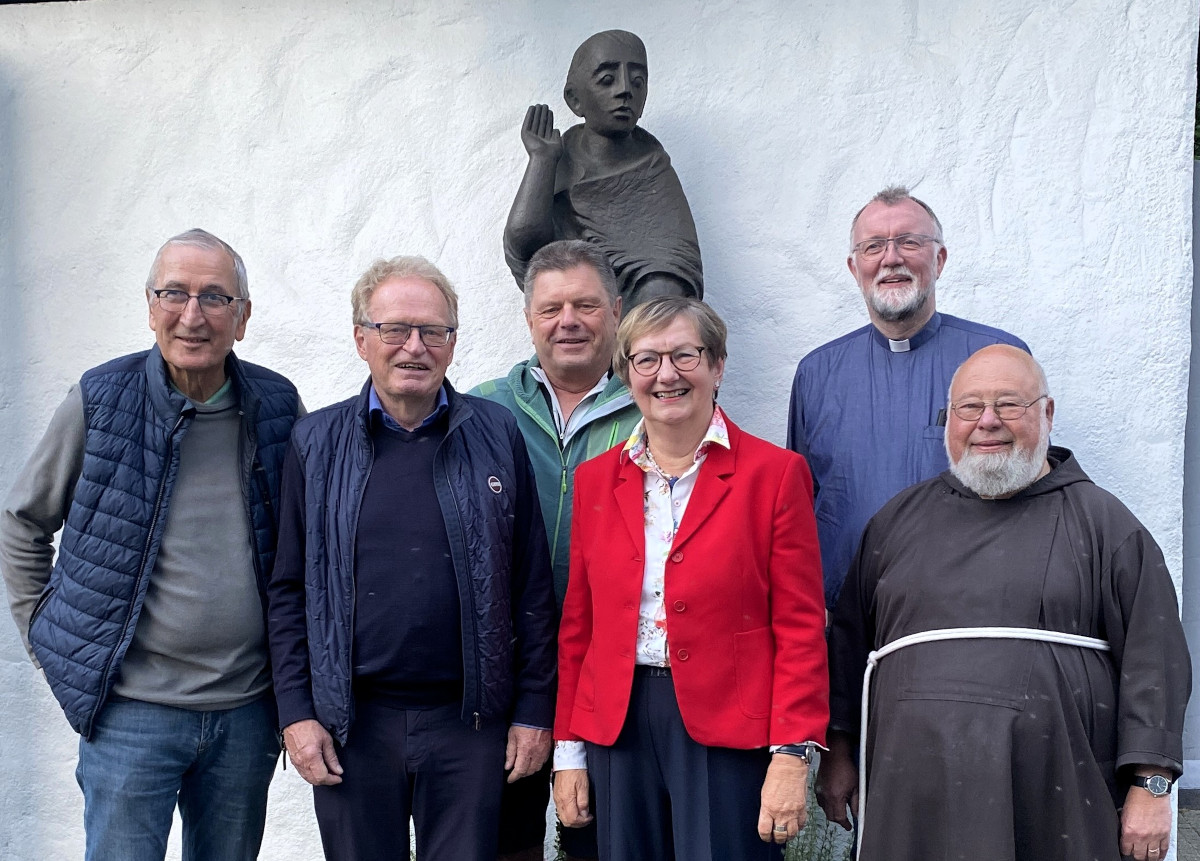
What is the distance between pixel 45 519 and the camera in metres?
2.40

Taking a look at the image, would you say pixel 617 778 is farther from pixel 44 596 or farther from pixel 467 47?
pixel 467 47

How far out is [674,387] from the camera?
2.19 m

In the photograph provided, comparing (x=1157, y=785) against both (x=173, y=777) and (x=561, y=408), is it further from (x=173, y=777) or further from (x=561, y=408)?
(x=173, y=777)

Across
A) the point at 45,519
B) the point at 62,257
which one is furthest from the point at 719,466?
the point at 62,257

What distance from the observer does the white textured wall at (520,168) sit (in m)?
3.59

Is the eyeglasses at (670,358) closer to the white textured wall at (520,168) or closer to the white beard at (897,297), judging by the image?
the white beard at (897,297)

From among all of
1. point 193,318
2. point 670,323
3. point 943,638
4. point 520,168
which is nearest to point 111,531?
point 193,318

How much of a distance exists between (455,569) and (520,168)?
202cm

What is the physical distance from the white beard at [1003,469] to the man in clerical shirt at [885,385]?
334 mm

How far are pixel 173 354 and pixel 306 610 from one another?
0.60m

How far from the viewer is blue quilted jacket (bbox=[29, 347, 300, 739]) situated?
2.26 m

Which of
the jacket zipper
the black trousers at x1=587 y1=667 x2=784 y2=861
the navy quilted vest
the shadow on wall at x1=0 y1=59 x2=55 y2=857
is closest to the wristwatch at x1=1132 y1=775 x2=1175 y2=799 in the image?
the black trousers at x1=587 y1=667 x2=784 y2=861

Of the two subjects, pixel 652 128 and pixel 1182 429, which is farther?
pixel 652 128

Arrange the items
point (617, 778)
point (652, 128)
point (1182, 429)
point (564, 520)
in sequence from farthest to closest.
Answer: point (652, 128) < point (1182, 429) < point (564, 520) < point (617, 778)
